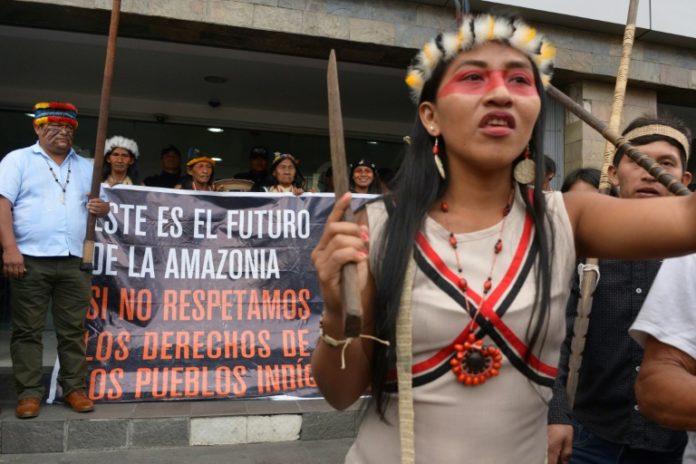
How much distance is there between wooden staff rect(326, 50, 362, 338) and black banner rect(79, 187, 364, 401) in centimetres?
416

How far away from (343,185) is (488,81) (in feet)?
1.48

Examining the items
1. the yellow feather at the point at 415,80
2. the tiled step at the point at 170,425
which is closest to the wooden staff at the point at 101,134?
the tiled step at the point at 170,425

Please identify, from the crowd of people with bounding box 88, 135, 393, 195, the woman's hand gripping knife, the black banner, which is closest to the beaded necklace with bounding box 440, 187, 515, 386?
the woman's hand gripping knife

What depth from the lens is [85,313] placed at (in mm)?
4766

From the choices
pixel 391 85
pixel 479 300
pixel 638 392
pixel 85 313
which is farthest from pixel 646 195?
pixel 391 85

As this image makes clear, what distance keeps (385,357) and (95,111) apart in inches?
374

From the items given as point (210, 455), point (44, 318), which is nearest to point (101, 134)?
point (44, 318)

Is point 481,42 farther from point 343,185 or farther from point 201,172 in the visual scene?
point 201,172

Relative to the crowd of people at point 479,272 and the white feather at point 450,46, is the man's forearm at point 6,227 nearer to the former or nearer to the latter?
the crowd of people at point 479,272

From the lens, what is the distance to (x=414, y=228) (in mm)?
1442

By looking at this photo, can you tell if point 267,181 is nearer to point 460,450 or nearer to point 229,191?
point 229,191

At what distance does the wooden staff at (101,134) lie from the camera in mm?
4250

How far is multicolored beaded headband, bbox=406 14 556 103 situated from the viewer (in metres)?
1.47

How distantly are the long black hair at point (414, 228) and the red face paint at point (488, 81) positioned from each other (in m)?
0.06
